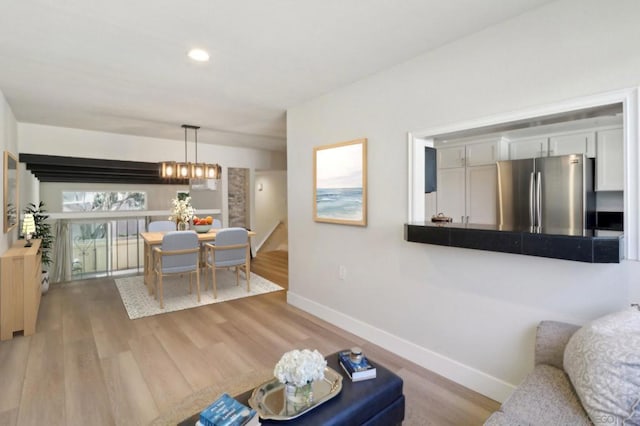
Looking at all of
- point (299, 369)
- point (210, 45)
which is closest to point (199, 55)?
point (210, 45)

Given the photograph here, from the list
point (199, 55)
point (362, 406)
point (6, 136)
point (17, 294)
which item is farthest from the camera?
point (6, 136)

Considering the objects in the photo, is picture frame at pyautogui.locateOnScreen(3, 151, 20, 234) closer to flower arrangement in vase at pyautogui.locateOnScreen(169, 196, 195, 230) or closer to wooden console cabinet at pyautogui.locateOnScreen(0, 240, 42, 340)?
wooden console cabinet at pyautogui.locateOnScreen(0, 240, 42, 340)

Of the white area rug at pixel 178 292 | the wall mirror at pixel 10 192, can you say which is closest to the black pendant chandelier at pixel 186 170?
the wall mirror at pixel 10 192

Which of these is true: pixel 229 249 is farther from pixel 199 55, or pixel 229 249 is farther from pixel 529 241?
pixel 529 241

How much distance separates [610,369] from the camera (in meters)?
1.27

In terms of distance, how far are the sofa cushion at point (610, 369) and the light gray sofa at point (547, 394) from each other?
0.07 meters

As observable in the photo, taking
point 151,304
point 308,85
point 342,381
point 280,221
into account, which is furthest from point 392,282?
point 280,221

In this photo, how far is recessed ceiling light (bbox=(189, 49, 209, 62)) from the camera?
2495 mm

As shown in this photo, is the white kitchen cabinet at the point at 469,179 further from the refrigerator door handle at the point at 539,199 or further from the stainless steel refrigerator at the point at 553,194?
the refrigerator door handle at the point at 539,199

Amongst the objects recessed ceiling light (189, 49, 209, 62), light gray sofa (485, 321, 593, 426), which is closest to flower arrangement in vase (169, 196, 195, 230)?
recessed ceiling light (189, 49, 209, 62)

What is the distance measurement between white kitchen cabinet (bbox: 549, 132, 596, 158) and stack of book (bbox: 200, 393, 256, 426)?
4.32 metres

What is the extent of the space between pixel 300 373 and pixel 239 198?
251 inches

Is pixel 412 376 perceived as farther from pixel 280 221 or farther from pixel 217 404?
pixel 280 221

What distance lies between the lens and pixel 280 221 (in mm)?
8711
